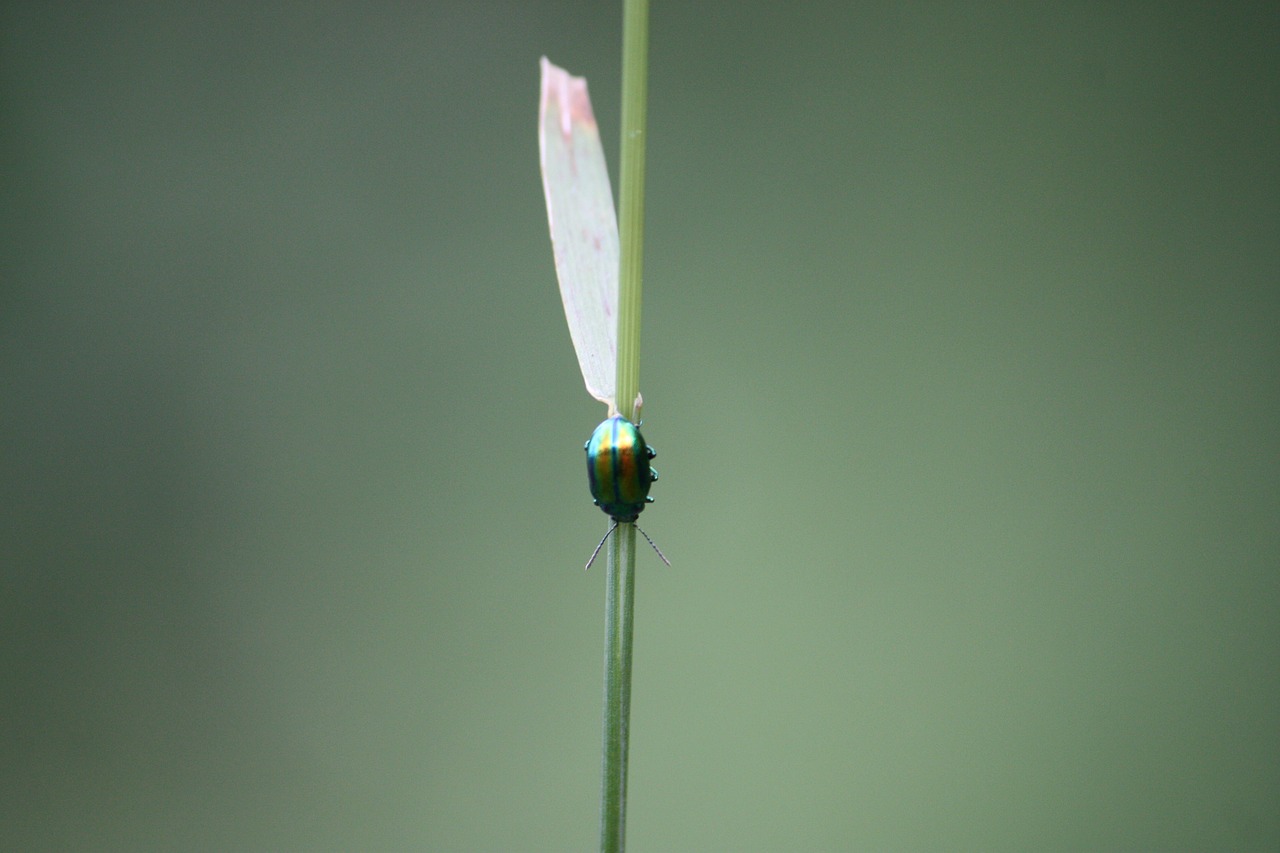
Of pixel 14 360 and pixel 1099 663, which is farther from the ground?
pixel 14 360

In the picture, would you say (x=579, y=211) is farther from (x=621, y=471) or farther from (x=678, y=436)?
(x=678, y=436)

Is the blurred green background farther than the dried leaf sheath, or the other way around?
the blurred green background

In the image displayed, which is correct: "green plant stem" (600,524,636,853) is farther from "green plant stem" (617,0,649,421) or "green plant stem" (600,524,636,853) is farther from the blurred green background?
the blurred green background

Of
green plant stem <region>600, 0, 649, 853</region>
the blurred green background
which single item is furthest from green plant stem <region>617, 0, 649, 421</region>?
the blurred green background

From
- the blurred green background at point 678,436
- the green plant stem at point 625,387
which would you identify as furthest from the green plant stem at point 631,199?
the blurred green background at point 678,436

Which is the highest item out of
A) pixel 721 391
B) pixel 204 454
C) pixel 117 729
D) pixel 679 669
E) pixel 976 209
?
pixel 976 209

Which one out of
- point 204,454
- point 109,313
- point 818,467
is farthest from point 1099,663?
point 109,313

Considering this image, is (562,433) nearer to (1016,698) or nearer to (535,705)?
(535,705)
